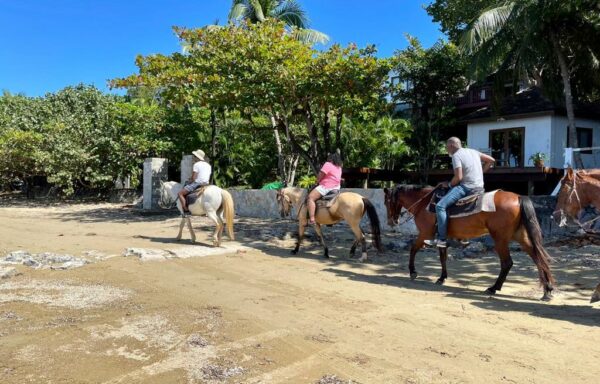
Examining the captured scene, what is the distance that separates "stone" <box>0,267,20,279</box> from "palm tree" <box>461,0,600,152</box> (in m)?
16.1

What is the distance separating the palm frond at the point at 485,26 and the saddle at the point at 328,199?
35.4ft

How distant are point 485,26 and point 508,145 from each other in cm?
661

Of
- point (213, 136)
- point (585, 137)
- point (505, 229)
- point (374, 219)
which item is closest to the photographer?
point (505, 229)

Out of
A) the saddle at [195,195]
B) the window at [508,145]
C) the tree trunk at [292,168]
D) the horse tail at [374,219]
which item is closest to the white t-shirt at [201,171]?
the saddle at [195,195]

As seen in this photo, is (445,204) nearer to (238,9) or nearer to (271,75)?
(271,75)

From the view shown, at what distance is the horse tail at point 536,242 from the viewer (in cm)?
720

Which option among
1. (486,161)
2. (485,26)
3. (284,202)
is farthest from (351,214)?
(485,26)

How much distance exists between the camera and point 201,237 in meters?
13.3

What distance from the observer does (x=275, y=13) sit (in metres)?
28.7

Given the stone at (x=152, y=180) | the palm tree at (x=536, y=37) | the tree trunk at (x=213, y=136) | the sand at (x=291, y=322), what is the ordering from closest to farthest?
the sand at (x=291, y=322), the palm tree at (x=536, y=37), the stone at (x=152, y=180), the tree trunk at (x=213, y=136)

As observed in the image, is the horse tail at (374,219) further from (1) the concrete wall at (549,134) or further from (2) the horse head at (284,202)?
(1) the concrete wall at (549,134)

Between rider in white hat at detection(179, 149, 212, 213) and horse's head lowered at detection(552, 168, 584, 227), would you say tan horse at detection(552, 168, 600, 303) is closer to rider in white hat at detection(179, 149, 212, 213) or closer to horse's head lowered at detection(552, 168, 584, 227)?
horse's head lowered at detection(552, 168, 584, 227)

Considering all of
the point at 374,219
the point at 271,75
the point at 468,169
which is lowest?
the point at 374,219

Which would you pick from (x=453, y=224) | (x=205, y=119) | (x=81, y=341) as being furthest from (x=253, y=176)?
(x=81, y=341)
